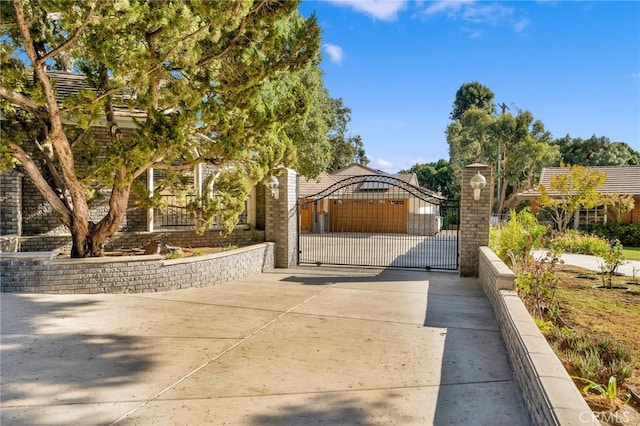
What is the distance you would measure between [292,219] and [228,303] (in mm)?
4909

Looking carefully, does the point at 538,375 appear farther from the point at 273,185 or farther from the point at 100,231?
the point at 273,185

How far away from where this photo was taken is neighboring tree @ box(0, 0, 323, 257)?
6.49 metres

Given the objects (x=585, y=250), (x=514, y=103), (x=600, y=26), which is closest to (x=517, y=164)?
(x=514, y=103)

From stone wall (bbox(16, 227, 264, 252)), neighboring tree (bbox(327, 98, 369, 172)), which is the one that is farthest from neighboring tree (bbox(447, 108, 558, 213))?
stone wall (bbox(16, 227, 264, 252))

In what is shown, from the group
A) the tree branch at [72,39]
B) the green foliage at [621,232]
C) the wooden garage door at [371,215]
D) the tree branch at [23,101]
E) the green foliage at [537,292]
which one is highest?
the tree branch at [72,39]

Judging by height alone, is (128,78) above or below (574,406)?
above

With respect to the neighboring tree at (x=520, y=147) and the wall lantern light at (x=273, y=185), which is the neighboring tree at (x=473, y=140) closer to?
the neighboring tree at (x=520, y=147)

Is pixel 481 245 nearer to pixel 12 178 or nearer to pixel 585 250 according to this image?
pixel 585 250

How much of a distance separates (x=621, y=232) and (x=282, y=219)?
18747 mm

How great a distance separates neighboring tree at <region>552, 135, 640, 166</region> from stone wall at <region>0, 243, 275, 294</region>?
37.1m

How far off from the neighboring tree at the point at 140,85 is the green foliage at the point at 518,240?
5689 millimetres

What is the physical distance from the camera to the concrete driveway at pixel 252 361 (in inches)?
136

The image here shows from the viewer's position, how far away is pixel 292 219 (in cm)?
1188

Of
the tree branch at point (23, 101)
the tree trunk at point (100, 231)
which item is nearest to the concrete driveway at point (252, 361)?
the tree trunk at point (100, 231)
